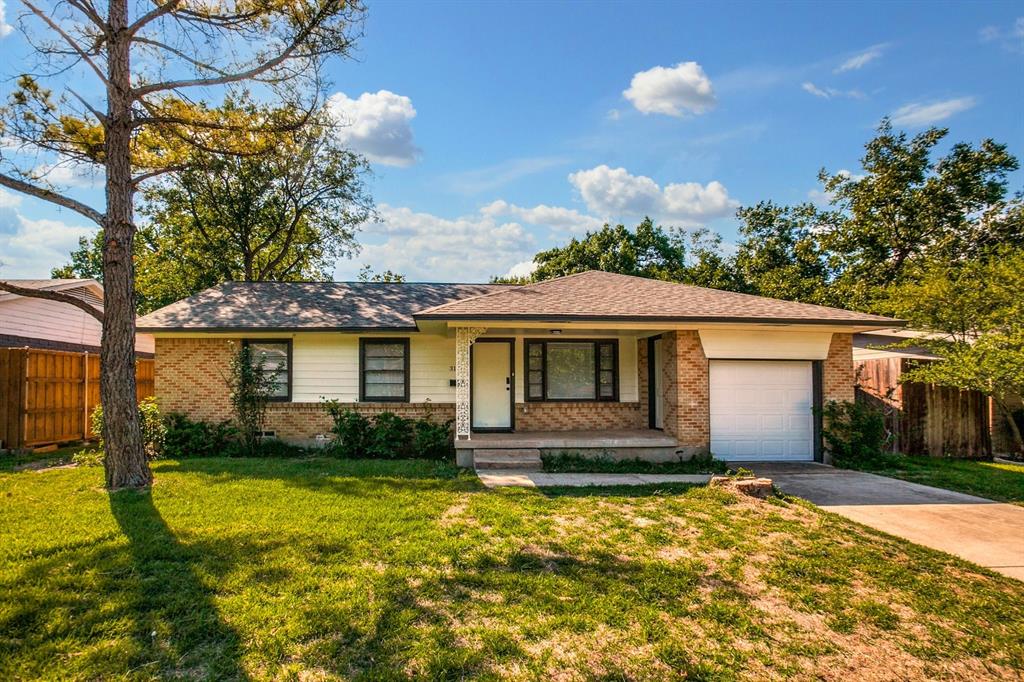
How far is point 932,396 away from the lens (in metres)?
11.3

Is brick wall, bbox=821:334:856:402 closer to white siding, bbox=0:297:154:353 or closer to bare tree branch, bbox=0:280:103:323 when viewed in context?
bare tree branch, bbox=0:280:103:323

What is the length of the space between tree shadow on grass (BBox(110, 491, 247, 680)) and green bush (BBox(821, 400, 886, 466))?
10.4 m

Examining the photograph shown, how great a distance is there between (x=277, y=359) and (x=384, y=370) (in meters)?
2.38

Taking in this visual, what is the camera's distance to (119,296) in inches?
285

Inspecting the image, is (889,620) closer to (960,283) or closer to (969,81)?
(960,283)

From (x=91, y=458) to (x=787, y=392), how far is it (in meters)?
13.1

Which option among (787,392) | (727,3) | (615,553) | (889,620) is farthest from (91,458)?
(727,3)

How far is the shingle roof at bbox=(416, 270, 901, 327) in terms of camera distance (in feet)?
Result: 30.3

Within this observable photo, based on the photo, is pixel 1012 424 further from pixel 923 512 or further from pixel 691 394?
pixel 691 394

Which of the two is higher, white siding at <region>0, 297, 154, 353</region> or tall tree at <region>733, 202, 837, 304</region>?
tall tree at <region>733, 202, 837, 304</region>

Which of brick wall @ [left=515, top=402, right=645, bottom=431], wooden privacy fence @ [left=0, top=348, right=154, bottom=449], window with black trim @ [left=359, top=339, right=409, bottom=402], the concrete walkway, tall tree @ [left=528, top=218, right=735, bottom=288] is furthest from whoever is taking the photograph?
tall tree @ [left=528, top=218, right=735, bottom=288]

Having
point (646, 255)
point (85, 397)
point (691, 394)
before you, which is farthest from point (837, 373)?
point (646, 255)

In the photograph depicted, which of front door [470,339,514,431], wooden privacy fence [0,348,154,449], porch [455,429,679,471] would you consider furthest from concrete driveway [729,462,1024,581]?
wooden privacy fence [0,348,154,449]

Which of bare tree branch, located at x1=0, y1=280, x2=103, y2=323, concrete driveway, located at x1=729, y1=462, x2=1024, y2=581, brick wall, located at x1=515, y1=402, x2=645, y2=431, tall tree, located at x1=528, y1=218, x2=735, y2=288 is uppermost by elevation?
tall tree, located at x1=528, y1=218, x2=735, y2=288
